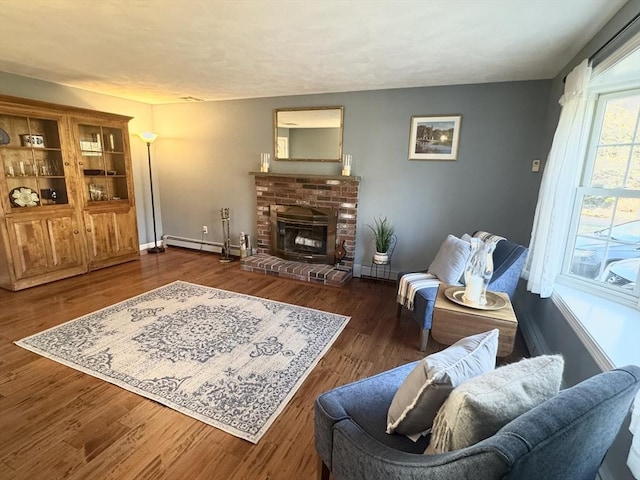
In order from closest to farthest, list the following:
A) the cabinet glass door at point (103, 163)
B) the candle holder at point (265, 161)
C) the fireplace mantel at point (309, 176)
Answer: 1. the fireplace mantel at point (309, 176)
2. the cabinet glass door at point (103, 163)
3. the candle holder at point (265, 161)

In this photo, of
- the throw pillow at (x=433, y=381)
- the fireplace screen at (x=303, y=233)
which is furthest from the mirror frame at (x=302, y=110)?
the throw pillow at (x=433, y=381)

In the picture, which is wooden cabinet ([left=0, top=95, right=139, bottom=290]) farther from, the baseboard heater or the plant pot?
the plant pot

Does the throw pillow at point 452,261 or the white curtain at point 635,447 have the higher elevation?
the throw pillow at point 452,261

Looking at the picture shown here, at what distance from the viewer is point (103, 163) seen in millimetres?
4422

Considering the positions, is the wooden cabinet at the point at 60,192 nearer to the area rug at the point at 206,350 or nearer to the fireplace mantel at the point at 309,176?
the area rug at the point at 206,350

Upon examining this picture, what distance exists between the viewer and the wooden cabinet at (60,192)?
350cm

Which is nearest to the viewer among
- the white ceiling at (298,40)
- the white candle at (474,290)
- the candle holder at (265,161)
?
the white ceiling at (298,40)

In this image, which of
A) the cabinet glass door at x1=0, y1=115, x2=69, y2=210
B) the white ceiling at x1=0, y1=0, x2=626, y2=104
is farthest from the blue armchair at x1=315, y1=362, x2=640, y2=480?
the cabinet glass door at x1=0, y1=115, x2=69, y2=210

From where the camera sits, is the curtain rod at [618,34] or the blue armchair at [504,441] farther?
the curtain rod at [618,34]

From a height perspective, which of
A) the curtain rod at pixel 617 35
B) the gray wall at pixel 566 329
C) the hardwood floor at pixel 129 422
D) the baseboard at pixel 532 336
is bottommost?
the hardwood floor at pixel 129 422

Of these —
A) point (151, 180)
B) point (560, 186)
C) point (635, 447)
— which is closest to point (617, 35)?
point (560, 186)

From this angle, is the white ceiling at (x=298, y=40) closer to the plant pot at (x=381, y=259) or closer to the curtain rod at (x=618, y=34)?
the curtain rod at (x=618, y=34)

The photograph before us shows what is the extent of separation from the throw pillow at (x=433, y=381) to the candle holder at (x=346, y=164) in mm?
3136

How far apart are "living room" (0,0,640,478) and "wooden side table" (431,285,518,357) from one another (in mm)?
461
